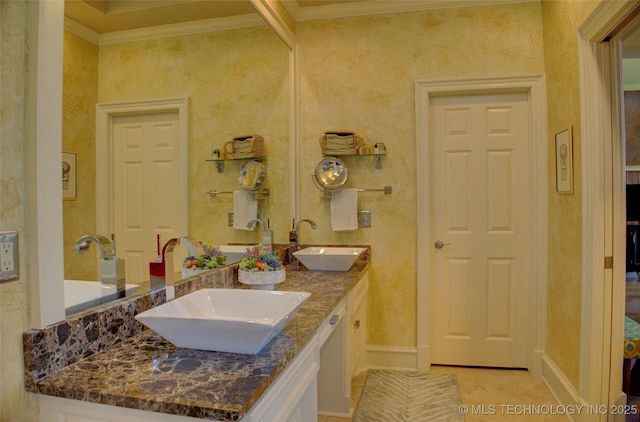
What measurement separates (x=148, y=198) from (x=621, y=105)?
7.72 ft

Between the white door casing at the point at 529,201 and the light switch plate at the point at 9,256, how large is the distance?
2.44 metres

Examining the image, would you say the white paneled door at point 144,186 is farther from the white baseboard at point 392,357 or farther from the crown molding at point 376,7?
the white baseboard at point 392,357

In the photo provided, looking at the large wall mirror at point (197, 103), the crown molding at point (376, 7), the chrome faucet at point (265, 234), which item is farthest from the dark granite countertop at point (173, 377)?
the crown molding at point (376, 7)

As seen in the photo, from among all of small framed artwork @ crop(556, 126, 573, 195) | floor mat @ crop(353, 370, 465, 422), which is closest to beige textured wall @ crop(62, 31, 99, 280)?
floor mat @ crop(353, 370, 465, 422)

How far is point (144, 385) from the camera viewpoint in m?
0.98

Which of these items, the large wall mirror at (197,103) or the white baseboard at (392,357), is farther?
the white baseboard at (392,357)

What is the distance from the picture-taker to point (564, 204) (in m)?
2.47

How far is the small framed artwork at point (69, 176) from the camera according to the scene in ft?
3.76

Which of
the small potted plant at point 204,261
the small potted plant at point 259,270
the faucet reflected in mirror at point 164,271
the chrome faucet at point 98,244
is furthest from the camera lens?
the small potted plant at point 259,270

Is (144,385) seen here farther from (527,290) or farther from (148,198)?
(527,290)

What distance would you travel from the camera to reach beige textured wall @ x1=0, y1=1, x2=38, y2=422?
966 mm

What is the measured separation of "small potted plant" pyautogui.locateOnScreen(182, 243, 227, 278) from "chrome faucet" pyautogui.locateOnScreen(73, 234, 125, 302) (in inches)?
15.4

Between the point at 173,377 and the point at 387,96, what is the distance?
250 centimetres

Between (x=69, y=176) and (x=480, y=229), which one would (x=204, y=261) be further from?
(x=480, y=229)
